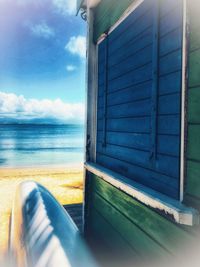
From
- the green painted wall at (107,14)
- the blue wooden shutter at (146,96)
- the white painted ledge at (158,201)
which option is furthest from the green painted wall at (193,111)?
the green painted wall at (107,14)

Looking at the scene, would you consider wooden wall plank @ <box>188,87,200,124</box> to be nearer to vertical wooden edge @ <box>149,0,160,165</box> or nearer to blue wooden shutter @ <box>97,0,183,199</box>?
blue wooden shutter @ <box>97,0,183,199</box>

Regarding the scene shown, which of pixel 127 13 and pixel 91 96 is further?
pixel 91 96

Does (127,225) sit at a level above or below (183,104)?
below

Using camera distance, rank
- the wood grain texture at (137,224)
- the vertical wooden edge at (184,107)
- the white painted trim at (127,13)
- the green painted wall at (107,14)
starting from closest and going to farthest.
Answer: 1. the vertical wooden edge at (184,107)
2. the wood grain texture at (137,224)
3. the white painted trim at (127,13)
4. the green painted wall at (107,14)

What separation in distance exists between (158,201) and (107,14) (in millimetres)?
3096

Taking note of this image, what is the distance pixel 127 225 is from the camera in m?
3.18

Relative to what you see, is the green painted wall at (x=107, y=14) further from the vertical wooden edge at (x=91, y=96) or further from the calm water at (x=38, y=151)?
the calm water at (x=38, y=151)

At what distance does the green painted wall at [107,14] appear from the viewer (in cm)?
349

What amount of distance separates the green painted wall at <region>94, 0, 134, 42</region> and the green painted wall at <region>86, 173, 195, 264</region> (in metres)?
2.38

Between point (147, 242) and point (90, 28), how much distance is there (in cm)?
372

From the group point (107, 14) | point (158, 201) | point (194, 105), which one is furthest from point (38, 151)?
point (194, 105)

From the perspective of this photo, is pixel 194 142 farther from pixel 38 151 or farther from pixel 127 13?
pixel 38 151

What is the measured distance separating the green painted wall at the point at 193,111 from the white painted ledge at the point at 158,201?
101 millimetres

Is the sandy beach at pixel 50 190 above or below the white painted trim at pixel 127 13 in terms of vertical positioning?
below
